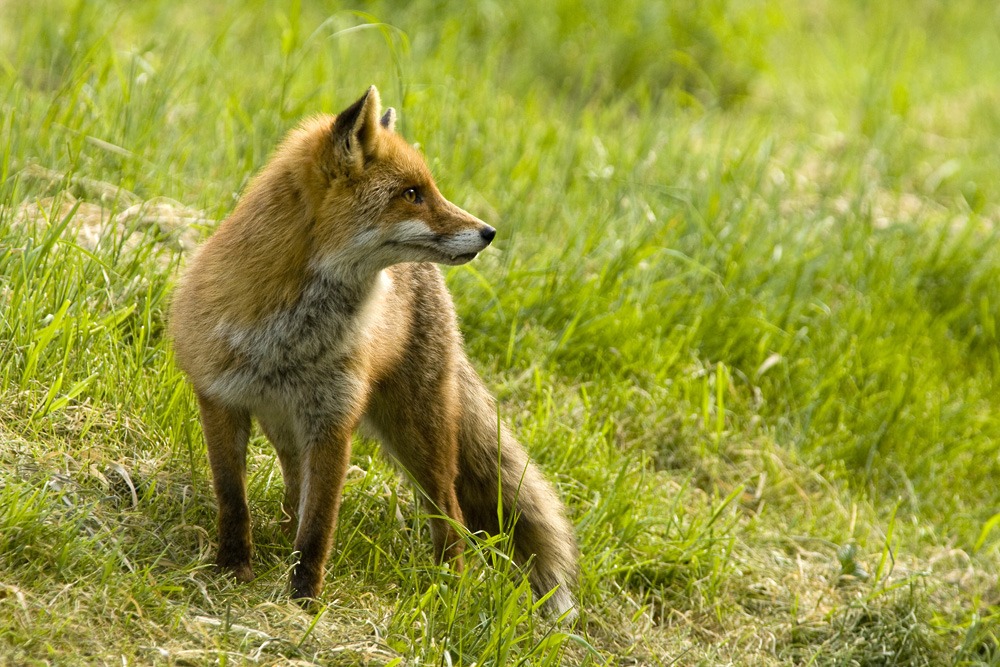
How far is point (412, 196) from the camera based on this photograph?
132 inches

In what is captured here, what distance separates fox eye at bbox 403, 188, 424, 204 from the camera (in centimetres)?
333

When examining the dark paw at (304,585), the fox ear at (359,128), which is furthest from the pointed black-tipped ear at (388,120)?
the dark paw at (304,585)

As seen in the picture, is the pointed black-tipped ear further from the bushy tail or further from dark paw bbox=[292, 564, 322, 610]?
dark paw bbox=[292, 564, 322, 610]

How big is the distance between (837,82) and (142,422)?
24.4 feet

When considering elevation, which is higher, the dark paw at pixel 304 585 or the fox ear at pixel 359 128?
the fox ear at pixel 359 128

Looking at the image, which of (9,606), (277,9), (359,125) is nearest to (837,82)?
(277,9)

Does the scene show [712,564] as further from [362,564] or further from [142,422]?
[142,422]

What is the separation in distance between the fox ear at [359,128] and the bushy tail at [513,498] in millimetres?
1126

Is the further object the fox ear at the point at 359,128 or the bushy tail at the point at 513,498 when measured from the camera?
the bushy tail at the point at 513,498

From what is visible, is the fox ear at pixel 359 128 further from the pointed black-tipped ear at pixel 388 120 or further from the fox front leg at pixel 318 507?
the fox front leg at pixel 318 507

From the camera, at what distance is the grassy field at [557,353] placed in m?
3.28

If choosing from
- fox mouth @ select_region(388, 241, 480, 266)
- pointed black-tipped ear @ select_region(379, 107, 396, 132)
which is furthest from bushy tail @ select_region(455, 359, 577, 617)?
pointed black-tipped ear @ select_region(379, 107, 396, 132)

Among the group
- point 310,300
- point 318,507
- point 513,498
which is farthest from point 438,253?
point 513,498

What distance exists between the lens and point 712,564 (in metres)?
4.29
